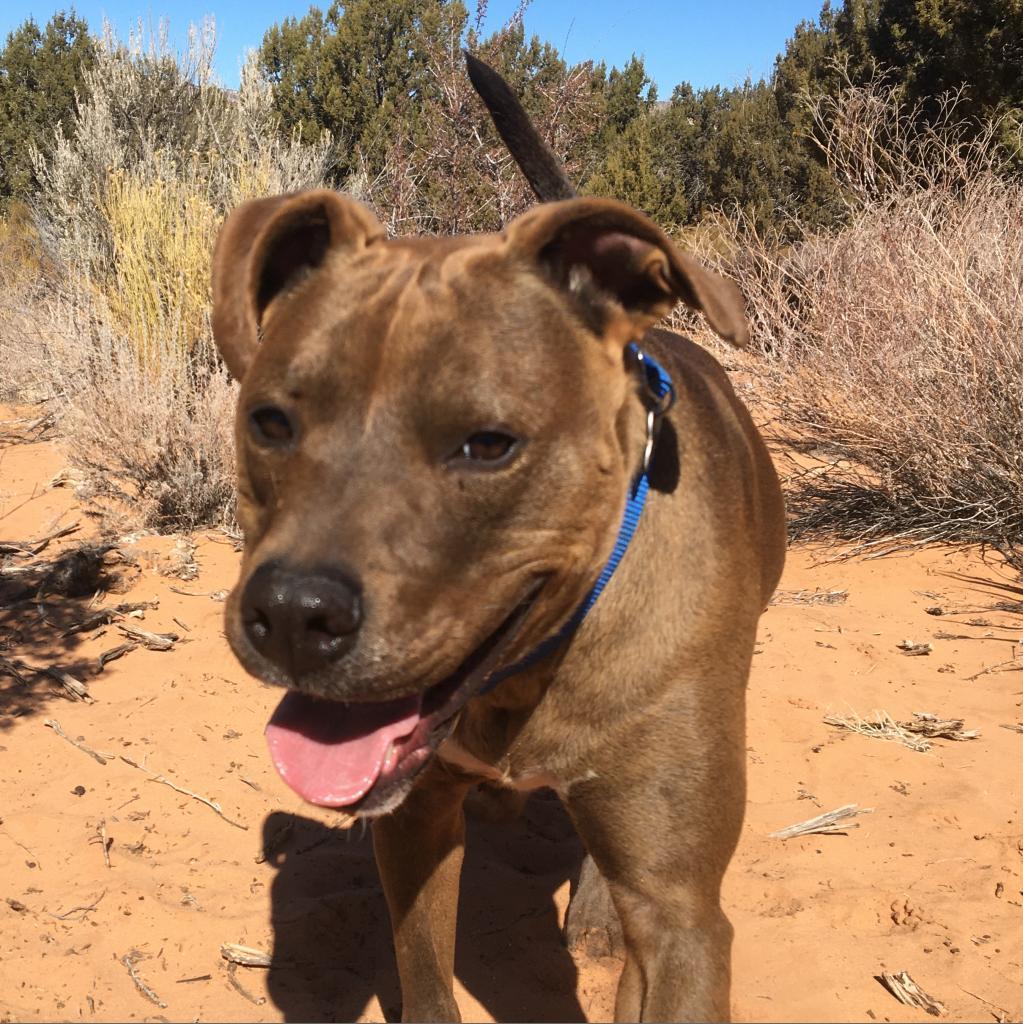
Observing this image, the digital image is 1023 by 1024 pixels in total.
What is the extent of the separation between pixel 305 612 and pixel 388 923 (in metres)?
2.22

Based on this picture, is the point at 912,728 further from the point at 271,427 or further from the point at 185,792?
the point at 271,427

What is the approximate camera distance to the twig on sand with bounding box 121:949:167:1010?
335 centimetres

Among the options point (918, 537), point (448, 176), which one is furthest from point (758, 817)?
point (448, 176)

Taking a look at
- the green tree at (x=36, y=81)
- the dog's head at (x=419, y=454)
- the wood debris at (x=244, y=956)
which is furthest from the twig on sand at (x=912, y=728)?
the green tree at (x=36, y=81)

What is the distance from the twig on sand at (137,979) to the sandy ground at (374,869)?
1 centimetres

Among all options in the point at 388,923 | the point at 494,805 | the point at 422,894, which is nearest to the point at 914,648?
the point at 494,805

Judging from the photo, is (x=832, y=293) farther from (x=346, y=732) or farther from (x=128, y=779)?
(x=346, y=732)

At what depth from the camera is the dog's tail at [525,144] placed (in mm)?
4258

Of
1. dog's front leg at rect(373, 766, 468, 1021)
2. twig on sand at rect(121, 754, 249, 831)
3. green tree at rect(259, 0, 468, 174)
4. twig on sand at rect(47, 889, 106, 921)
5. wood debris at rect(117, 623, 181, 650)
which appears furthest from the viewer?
green tree at rect(259, 0, 468, 174)

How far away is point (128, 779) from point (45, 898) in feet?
2.32

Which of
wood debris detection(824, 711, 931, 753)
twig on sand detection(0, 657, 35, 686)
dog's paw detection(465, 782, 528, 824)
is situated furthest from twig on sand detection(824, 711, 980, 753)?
twig on sand detection(0, 657, 35, 686)

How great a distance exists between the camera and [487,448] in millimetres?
2266

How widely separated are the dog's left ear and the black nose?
897mm

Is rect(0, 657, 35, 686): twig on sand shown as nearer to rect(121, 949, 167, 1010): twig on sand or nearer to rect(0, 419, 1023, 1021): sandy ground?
rect(0, 419, 1023, 1021): sandy ground
